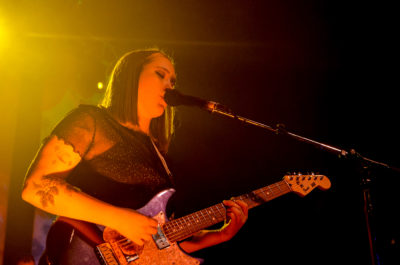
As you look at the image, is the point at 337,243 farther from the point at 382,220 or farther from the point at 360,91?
the point at 360,91

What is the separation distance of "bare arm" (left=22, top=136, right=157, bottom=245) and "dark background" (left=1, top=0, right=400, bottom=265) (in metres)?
1.71

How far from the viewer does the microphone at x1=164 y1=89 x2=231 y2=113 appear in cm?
209

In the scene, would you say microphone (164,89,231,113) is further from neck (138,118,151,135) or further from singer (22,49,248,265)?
neck (138,118,151,135)

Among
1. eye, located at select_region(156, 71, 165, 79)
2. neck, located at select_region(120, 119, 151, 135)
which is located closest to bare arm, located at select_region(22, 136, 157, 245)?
neck, located at select_region(120, 119, 151, 135)

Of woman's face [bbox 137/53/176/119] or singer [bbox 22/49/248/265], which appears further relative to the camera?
woman's face [bbox 137/53/176/119]

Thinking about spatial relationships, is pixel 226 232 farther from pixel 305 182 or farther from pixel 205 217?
pixel 305 182

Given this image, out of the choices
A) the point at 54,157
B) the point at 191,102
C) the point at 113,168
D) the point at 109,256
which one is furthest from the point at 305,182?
the point at 54,157

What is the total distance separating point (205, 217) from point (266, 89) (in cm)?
214

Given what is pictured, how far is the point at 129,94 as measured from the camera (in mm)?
2484

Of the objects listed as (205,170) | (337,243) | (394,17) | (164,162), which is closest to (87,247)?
(164,162)

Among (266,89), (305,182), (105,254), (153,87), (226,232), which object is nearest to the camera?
(105,254)

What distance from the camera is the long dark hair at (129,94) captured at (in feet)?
8.02

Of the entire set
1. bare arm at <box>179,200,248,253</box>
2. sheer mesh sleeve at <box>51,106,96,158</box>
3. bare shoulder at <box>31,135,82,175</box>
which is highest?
sheer mesh sleeve at <box>51,106,96,158</box>

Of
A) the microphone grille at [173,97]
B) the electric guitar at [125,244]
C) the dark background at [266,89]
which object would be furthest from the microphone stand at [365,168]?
the dark background at [266,89]
